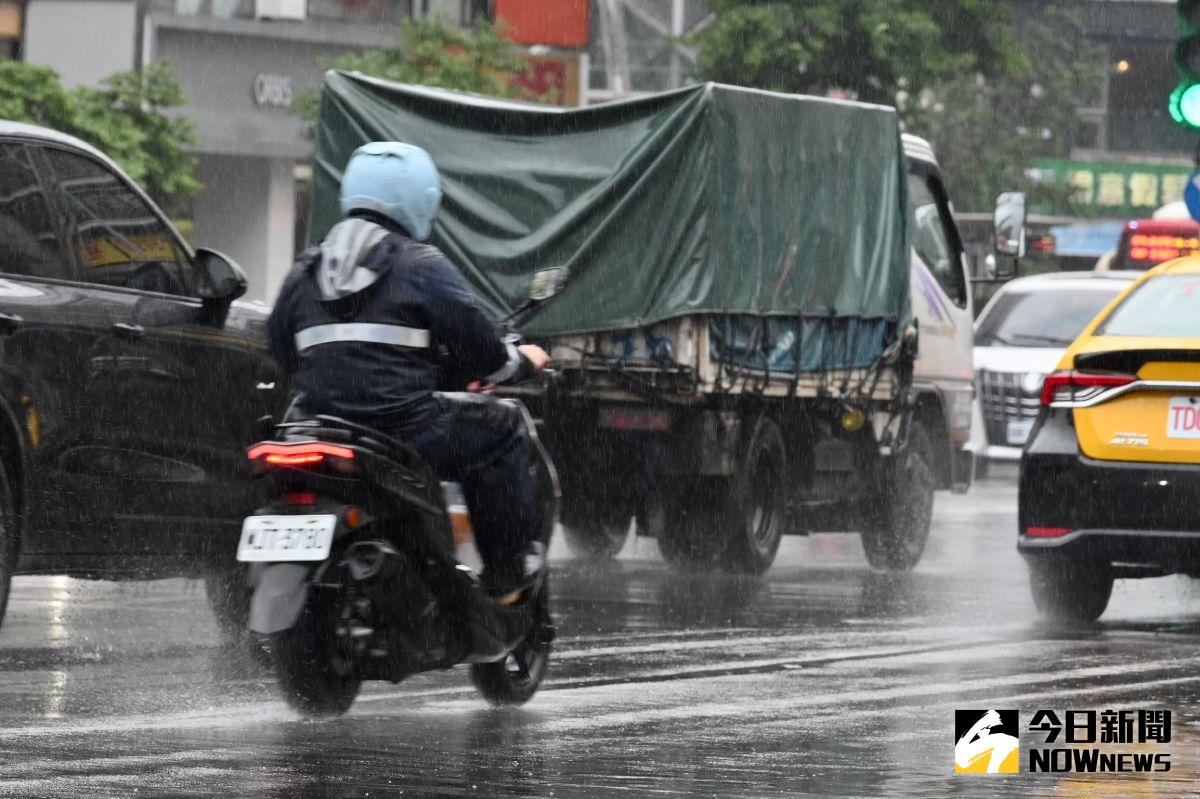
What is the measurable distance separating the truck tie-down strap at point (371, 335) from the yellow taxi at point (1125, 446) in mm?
4475

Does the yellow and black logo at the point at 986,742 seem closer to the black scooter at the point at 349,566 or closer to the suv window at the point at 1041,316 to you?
the black scooter at the point at 349,566

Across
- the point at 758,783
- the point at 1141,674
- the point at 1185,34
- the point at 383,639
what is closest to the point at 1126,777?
the point at 758,783

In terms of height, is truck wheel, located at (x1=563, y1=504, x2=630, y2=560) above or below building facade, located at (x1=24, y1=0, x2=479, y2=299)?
below

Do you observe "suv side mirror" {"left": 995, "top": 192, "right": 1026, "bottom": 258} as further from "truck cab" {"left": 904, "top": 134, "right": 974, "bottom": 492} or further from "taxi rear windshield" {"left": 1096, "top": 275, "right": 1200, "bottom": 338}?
"taxi rear windshield" {"left": 1096, "top": 275, "right": 1200, "bottom": 338}

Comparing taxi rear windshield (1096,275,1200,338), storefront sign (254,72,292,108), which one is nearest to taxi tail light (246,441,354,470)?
taxi rear windshield (1096,275,1200,338)

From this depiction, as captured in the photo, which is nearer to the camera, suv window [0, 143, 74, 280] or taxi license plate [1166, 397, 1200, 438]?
suv window [0, 143, 74, 280]

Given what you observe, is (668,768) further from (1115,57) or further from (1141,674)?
(1115,57)

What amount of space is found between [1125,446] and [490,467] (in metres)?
4.29

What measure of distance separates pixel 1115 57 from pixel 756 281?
54118mm

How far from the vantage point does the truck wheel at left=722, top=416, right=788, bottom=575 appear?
14930 millimetres

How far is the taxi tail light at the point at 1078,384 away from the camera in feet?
38.1

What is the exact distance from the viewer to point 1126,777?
288 inches

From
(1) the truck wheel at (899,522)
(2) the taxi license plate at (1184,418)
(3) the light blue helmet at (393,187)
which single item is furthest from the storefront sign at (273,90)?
(3) the light blue helmet at (393,187)

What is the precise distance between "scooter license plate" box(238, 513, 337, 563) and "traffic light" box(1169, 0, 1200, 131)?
740 cm
